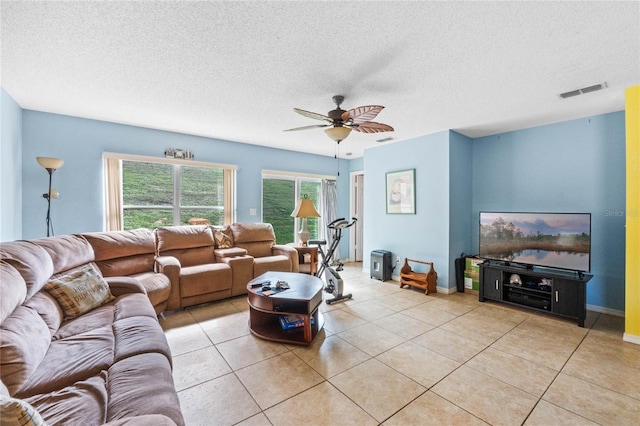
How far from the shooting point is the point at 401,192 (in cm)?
464

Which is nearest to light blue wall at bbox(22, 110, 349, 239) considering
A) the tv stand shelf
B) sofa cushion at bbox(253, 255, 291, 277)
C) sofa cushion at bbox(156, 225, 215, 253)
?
sofa cushion at bbox(156, 225, 215, 253)

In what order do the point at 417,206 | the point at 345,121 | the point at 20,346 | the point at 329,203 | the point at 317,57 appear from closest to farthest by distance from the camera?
the point at 20,346 → the point at 317,57 → the point at 345,121 → the point at 417,206 → the point at 329,203

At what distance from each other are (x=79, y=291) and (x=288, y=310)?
173 cm

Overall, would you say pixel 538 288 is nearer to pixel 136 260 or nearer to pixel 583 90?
pixel 583 90

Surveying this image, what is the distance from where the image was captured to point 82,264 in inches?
102

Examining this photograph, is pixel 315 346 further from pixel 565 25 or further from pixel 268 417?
pixel 565 25

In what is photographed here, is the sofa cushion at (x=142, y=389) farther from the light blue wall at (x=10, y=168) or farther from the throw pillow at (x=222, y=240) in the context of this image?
the throw pillow at (x=222, y=240)

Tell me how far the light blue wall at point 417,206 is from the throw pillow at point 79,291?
403 centimetres

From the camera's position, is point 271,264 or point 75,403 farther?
point 271,264

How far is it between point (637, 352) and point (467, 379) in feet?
5.80

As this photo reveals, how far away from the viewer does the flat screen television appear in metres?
3.10

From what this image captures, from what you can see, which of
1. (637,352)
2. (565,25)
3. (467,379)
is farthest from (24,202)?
(637,352)

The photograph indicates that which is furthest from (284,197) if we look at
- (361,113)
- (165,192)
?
(361,113)

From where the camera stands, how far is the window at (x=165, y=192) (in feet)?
12.7
